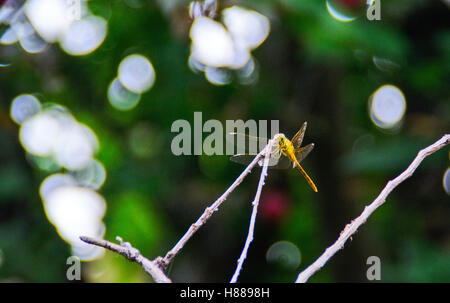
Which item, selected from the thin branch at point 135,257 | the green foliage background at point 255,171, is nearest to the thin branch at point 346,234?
the thin branch at point 135,257

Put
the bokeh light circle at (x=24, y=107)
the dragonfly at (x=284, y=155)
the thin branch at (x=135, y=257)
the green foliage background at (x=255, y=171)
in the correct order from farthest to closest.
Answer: the bokeh light circle at (x=24, y=107) → the green foliage background at (x=255, y=171) → the dragonfly at (x=284, y=155) → the thin branch at (x=135, y=257)

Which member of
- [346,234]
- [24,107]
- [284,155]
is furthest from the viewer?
[24,107]

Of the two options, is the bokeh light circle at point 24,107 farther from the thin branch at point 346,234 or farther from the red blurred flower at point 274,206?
the thin branch at point 346,234

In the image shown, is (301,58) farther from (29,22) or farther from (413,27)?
(29,22)

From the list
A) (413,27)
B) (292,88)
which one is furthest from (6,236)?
(413,27)

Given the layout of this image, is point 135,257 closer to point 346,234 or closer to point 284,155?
point 346,234

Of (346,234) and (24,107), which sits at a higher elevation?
(24,107)

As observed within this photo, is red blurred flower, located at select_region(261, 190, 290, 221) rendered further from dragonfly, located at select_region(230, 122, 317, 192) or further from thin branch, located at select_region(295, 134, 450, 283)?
thin branch, located at select_region(295, 134, 450, 283)

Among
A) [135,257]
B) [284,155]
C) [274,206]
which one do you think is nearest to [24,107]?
[274,206]
